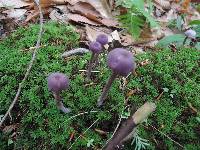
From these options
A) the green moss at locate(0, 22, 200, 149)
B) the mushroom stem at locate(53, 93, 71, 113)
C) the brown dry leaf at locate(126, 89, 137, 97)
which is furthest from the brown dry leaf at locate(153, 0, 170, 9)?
the mushroom stem at locate(53, 93, 71, 113)

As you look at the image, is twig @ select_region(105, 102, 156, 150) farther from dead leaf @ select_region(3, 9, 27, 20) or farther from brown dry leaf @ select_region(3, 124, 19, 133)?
dead leaf @ select_region(3, 9, 27, 20)

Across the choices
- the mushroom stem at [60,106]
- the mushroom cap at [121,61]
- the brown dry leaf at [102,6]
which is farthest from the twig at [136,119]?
the brown dry leaf at [102,6]

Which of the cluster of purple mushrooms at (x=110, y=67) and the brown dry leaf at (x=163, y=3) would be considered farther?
the brown dry leaf at (x=163, y=3)

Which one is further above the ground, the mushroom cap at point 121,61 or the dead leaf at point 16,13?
the mushroom cap at point 121,61

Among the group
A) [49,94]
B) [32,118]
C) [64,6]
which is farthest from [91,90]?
[64,6]

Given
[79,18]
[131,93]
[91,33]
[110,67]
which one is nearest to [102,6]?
[79,18]


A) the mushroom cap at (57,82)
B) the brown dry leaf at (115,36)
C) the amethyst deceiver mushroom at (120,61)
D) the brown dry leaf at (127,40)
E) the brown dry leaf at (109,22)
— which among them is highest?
the amethyst deceiver mushroom at (120,61)

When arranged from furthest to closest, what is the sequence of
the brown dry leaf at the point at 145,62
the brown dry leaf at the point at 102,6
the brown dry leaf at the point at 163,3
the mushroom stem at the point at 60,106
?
1. the brown dry leaf at the point at 163,3
2. the brown dry leaf at the point at 102,6
3. the brown dry leaf at the point at 145,62
4. the mushroom stem at the point at 60,106

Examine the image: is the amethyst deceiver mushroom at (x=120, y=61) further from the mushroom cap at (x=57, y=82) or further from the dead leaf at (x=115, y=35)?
the dead leaf at (x=115, y=35)
